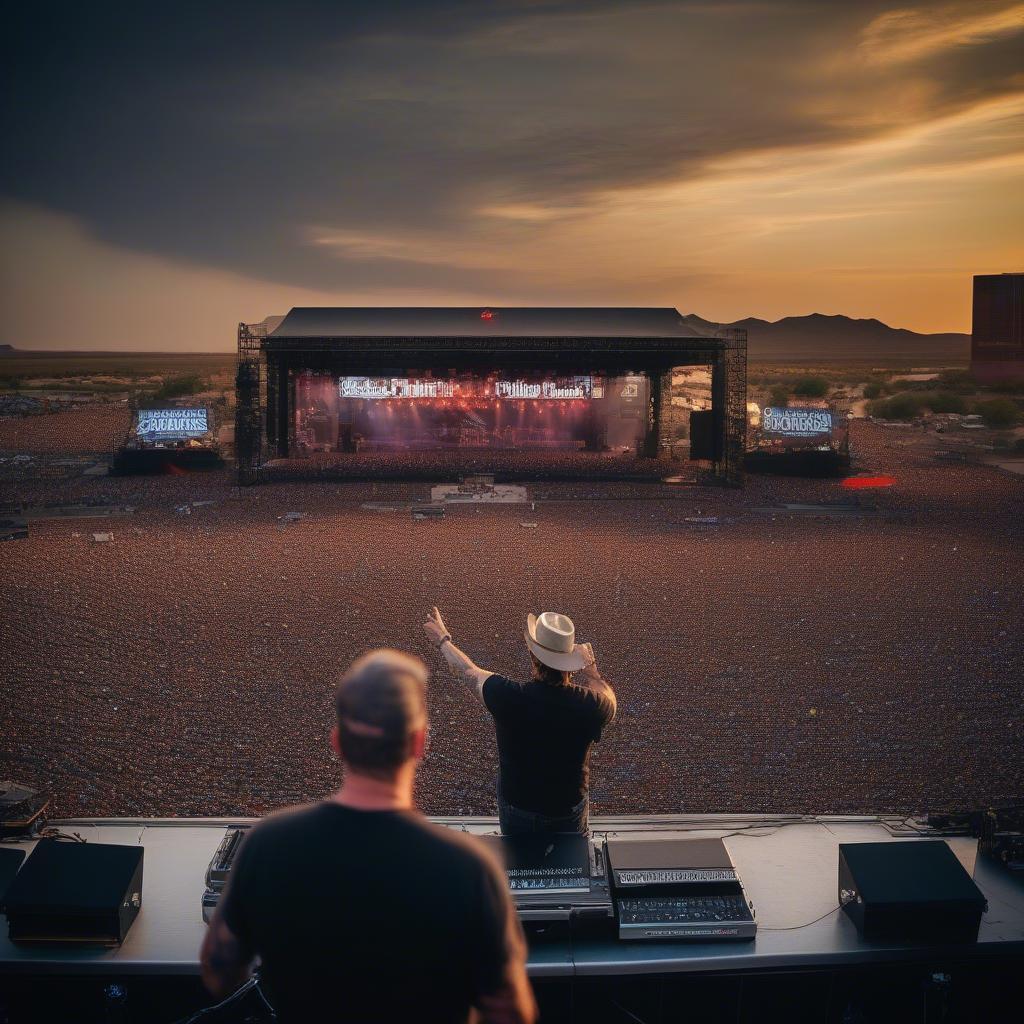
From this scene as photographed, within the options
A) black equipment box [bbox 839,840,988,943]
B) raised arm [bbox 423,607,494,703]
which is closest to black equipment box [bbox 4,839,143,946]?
raised arm [bbox 423,607,494,703]

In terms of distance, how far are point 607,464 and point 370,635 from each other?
18692mm

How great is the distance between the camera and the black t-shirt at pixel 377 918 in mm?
2070

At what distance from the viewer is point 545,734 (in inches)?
161

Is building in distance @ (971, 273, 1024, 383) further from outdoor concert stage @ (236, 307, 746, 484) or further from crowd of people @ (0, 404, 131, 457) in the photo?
crowd of people @ (0, 404, 131, 457)

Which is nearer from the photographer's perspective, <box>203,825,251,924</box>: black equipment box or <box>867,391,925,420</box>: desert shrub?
<box>203,825,251,924</box>: black equipment box

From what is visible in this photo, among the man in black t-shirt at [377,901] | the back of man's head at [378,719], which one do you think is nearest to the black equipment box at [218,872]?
the man in black t-shirt at [377,901]

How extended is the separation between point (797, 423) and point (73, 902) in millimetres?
27479

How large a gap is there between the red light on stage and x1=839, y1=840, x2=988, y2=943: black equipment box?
21.8 meters

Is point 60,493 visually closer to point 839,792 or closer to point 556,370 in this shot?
point 556,370

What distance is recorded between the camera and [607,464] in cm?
2867

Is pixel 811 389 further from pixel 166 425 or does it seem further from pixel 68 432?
pixel 166 425

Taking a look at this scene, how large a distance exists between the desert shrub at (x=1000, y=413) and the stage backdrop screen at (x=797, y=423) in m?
20.1

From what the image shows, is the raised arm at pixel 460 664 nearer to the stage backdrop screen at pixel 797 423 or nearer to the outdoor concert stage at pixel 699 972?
the outdoor concert stage at pixel 699 972

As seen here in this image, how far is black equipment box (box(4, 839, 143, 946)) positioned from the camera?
3467 millimetres
